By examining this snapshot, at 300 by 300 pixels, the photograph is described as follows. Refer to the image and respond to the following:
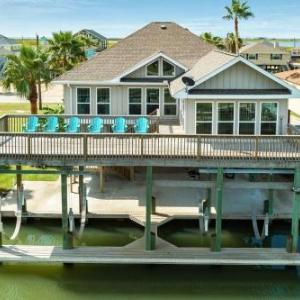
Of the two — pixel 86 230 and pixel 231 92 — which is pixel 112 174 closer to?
pixel 86 230

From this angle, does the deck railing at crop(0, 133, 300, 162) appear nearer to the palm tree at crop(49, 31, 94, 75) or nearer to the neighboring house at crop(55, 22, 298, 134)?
the neighboring house at crop(55, 22, 298, 134)

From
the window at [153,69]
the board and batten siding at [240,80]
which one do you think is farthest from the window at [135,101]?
the board and batten siding at [240,80]

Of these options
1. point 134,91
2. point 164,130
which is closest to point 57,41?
point 134,91

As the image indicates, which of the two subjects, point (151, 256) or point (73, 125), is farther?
point (73, 125)

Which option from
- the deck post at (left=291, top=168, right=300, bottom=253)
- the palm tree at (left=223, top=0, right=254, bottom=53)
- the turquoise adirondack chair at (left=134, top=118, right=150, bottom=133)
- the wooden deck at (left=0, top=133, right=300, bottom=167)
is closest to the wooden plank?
the deck post at (left=291, top=168, right=300, bottom=253)

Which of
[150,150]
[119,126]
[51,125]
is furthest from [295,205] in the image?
[51,125]

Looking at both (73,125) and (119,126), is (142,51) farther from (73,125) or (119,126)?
(73,125)
